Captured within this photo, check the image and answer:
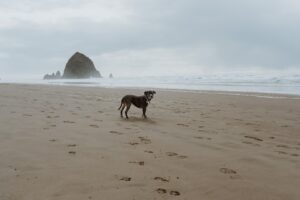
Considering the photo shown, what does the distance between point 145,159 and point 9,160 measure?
1785 mm

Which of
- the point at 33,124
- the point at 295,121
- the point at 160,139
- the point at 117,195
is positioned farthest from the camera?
the point at 295,121

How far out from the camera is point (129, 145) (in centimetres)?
586

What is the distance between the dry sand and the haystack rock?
2573 inches

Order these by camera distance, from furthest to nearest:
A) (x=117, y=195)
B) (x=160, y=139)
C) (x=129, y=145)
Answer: (x=160, y=139), (x=129, y=145), (x=117, y=195)

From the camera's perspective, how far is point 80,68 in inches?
2884

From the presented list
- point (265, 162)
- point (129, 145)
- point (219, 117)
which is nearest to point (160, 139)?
point (129, 145)

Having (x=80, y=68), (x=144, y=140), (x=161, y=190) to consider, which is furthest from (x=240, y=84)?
(x=80, y=68)

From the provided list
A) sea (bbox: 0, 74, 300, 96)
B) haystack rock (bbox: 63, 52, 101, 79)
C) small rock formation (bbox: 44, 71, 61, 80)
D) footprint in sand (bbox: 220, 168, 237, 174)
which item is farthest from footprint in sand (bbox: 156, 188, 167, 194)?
small rock formation (bbox: 44, 71, 61, 80)

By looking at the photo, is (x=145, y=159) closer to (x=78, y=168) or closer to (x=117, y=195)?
(x=78, y=168)

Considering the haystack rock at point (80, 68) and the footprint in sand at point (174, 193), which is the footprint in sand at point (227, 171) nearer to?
the footprint in sand at point (174, 193)

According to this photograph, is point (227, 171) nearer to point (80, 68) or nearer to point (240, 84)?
point (240, 84)

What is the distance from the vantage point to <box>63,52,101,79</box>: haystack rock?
72.7 meters

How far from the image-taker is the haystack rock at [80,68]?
72688 mm

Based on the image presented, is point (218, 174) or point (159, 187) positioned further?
point (218, 174)
